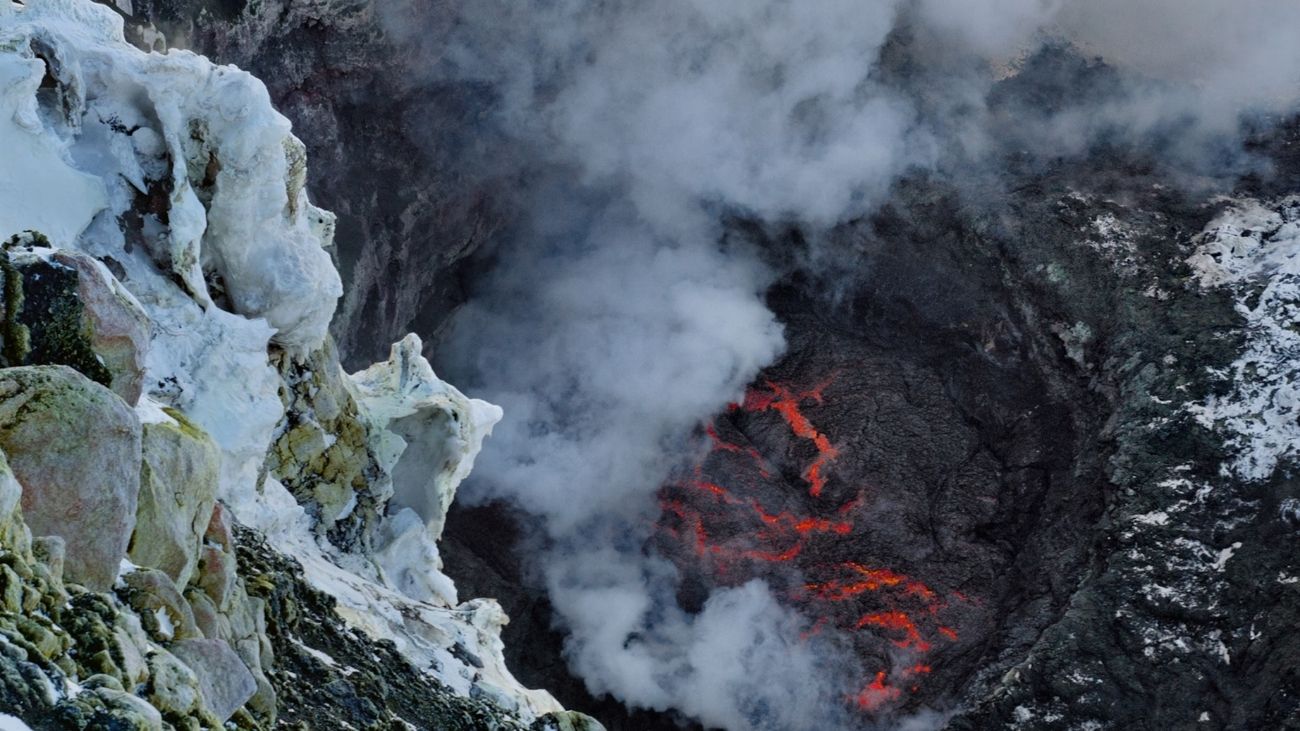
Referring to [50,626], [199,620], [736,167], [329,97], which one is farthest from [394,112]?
[50,626]

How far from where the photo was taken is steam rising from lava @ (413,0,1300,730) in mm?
39750

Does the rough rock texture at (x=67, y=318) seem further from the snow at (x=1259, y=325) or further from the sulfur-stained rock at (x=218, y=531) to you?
the snow at (x=1259, y=325)

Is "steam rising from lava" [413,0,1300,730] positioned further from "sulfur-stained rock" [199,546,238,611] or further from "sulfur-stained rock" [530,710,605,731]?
"sulfur-stained rock" [199,546,238,611]

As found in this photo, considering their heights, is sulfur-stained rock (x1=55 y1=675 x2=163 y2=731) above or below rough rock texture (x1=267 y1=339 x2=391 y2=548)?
below

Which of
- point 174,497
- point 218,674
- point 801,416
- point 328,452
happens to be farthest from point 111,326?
point 801,416

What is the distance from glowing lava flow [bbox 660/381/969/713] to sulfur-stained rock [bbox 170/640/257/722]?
1147 inches

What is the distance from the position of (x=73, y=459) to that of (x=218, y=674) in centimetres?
196

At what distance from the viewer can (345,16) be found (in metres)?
37.4

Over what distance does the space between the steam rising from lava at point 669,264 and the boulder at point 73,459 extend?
3036cm

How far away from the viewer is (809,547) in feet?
133

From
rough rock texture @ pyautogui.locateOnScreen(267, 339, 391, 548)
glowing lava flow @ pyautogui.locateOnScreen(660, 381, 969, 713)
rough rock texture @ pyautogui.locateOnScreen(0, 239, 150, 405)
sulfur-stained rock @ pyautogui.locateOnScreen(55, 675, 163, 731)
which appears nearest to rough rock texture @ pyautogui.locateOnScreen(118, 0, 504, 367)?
glowing lava flow @ pyautogui.locateOnScreen(660, 381, 969, 713)

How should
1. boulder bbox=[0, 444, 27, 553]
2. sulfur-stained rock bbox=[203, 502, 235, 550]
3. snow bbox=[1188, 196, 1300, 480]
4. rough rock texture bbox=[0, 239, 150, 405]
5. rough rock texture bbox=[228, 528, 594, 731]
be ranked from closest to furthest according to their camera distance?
boulder bbox=[0, 444, 27, 553]
rough rock texture bbox=[0, 239, 150, 405]
sulfur-stained rock bbox=[203, 502, 235, 550]
rough rock texture bbox=[228, 528, 594, 731]
snow bbox=[1188, 196, 1300, 480]

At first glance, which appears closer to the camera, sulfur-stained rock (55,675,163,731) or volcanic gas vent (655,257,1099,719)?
sulfur-stained rock (55,675,163,731)

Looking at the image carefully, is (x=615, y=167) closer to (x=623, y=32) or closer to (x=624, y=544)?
(x=623, y=32)
